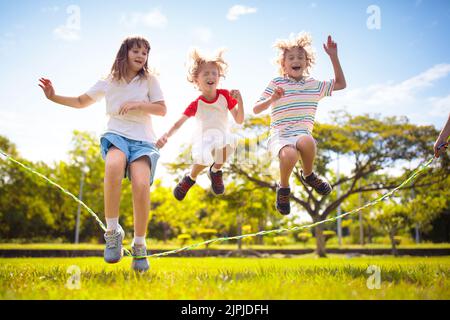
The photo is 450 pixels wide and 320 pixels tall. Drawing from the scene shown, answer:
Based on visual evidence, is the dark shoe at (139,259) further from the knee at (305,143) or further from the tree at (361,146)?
the tree at (361,146)

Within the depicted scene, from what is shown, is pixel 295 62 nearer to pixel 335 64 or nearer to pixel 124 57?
pixel 335 64

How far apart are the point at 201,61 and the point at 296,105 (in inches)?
52.4

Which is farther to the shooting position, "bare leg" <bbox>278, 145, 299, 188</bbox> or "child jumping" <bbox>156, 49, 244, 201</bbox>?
"child jumping" <bbox>156, 49, 244, 201</bbox>

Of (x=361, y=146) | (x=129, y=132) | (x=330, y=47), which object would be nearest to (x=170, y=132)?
(x=129, y=132)

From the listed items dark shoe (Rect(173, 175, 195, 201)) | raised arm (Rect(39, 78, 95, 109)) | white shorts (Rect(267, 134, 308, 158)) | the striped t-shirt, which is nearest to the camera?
raised arm (Rect(39, 78, 95, 109))

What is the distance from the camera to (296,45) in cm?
484

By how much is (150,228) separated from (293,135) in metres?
32.9

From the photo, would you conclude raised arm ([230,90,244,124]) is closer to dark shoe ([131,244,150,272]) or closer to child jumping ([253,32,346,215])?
child jumping ([253,32,346,215])

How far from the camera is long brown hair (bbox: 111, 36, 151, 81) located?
4137mm

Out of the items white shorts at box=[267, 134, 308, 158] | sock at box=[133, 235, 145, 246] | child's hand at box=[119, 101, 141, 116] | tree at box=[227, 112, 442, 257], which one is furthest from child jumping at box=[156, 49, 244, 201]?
tree at box=[227, 112, 442, 257]

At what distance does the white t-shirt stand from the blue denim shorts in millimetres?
56

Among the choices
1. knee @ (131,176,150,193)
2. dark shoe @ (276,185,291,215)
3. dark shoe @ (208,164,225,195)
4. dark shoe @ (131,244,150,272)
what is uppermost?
dark shoe @ (208,164,225,195)
